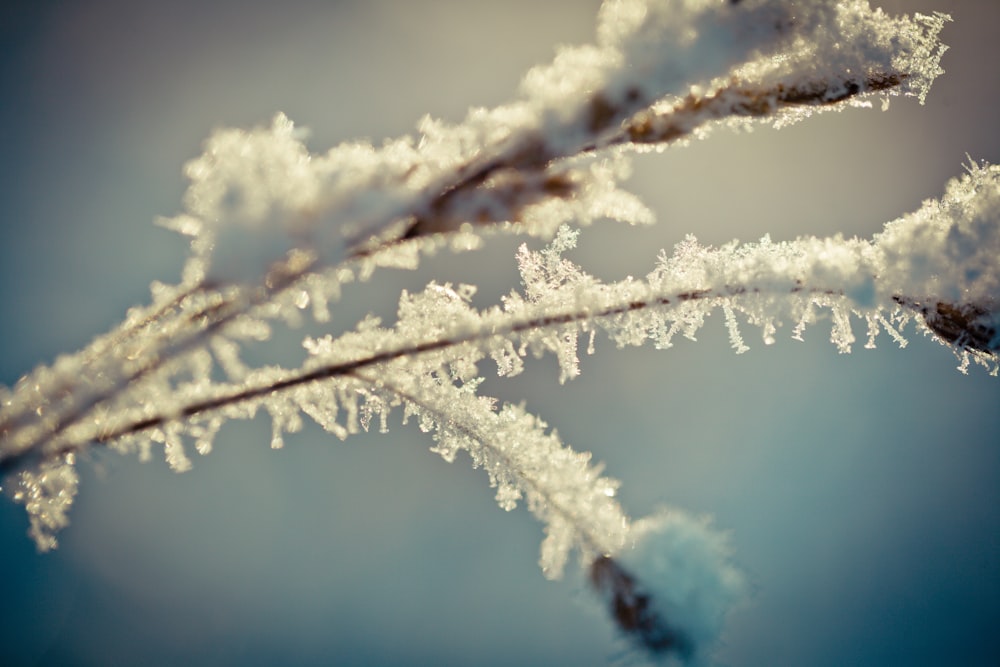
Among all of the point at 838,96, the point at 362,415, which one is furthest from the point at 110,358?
the point at 838,96

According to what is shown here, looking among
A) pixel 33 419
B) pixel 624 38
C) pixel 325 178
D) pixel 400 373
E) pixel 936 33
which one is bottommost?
pixel 33 419

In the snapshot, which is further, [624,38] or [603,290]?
[603,290]

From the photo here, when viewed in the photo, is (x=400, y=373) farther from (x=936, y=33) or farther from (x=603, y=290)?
(x=936, y=33)

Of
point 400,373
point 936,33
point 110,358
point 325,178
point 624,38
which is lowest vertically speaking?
point 110,358

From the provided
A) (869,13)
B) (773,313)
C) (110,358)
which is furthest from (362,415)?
(869,13)

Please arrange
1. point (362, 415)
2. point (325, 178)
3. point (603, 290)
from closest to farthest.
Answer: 1. point (325, 178)
2. point (603, 290)
3. point (362, 415)

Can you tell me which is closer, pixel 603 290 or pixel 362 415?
pixel 603 290

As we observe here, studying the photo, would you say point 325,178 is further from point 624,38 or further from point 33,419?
point 33,419

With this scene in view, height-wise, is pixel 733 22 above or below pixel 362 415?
above

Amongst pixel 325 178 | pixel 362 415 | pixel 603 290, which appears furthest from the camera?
pixel 362 415
